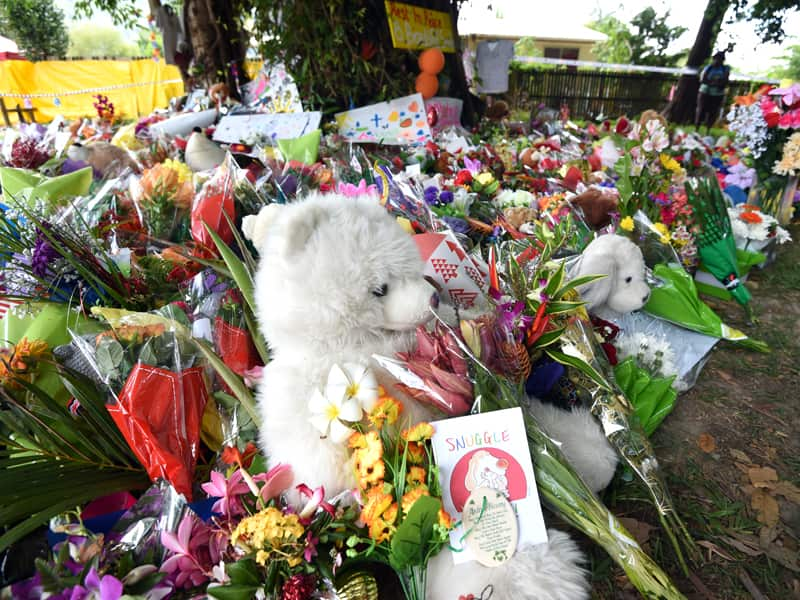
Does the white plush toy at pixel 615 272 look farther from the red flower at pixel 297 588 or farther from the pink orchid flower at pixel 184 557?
the pink orchid flower at pixel 184 557

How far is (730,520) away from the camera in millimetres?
1516

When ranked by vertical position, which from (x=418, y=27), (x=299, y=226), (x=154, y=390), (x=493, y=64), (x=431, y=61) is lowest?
(x=154, y=390)

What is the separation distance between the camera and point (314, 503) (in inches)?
37.3

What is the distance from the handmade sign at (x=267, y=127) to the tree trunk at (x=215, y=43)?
4.96 ft

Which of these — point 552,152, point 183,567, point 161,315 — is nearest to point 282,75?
point 552,152

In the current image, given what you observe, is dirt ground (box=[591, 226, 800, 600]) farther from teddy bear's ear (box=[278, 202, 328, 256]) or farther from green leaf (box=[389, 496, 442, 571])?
teddy bear's ear (box=[278, 202, 328, 256])

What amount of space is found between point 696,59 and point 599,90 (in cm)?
319

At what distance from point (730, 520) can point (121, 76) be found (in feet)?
51.2

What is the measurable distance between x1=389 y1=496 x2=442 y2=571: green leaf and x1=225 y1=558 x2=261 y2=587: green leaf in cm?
28

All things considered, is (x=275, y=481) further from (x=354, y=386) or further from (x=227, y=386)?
(x=227, y=386)

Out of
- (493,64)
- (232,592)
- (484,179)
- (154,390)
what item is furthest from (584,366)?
(493,64)

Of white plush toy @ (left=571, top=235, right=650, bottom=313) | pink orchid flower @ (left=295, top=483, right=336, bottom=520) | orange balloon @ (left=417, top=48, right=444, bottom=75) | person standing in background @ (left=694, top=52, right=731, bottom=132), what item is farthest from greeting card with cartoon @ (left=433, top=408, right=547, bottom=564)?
person standing in background @ (left=694, top=52, right=731, bottom=132)

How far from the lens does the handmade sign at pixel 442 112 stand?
4.68 meters

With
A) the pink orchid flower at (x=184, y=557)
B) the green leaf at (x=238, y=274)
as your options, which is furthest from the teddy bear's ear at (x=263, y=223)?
the pink orchid flower at (x=184, y=557)
